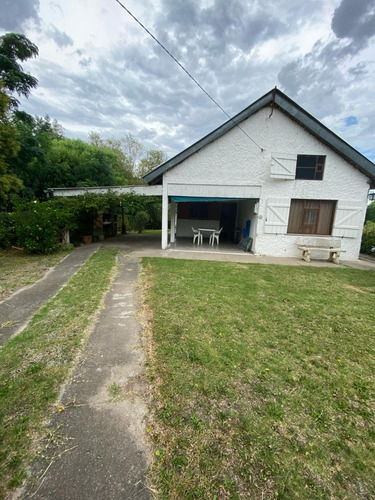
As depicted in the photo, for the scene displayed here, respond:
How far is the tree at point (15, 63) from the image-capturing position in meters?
9.78

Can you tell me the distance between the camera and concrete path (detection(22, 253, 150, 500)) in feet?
4.49

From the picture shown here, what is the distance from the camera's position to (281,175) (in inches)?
347

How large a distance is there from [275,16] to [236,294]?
28.7 ft

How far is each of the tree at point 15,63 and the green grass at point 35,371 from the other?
12.0 m

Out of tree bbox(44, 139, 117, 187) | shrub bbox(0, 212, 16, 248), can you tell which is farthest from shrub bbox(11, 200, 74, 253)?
tree bbox(44, 139, 117, 187)

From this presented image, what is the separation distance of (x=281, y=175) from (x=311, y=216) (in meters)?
2.43

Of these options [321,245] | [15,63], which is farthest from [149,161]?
[321,245]

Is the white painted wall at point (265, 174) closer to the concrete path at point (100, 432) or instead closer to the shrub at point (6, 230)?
the shrub at point (6, 230)

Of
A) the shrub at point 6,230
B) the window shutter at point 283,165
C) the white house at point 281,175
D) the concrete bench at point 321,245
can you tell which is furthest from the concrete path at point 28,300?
the concrete bench at point 321,245

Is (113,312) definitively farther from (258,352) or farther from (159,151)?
(159,151)

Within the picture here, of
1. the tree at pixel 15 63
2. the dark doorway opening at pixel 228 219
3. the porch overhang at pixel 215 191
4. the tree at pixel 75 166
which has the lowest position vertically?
the dark doorway opening at pixel 228 219

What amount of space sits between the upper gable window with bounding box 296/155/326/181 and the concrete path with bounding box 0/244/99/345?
9.84m

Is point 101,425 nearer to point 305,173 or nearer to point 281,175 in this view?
point 281,175

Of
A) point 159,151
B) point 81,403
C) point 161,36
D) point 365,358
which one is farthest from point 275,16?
point 159,151
